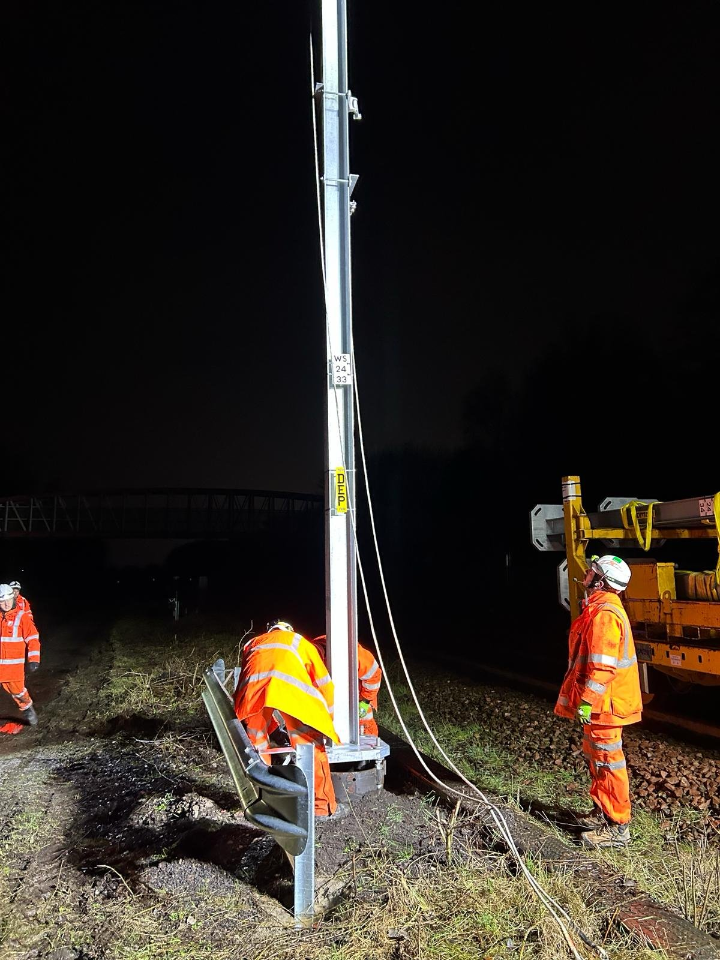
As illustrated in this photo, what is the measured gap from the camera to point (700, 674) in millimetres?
7703

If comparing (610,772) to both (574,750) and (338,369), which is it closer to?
(574,750)

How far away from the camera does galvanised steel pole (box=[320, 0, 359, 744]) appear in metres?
5.31

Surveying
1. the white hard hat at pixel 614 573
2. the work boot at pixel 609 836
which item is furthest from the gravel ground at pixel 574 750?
the white hard hat at pixel 614 573

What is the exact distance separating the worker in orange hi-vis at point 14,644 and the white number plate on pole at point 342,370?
5814 mm

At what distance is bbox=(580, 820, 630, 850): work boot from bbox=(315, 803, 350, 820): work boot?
162 centimetres

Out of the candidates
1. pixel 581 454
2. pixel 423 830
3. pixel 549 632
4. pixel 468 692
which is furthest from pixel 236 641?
pixel 581 454

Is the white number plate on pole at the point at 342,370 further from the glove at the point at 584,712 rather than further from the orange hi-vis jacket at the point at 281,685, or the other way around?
the glove at the point at 584,712

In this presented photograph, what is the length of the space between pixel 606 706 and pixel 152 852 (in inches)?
126

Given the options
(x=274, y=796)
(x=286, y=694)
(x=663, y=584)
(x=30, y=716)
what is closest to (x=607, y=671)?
(x=286, y=694)

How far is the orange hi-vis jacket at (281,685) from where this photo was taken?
168 inches

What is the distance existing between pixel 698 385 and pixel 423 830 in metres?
21.5

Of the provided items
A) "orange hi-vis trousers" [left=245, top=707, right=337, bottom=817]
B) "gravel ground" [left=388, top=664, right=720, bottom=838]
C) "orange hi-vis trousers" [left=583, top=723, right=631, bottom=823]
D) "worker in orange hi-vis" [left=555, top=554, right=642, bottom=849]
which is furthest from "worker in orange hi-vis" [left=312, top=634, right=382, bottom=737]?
"orange hi-vis trousers" [left=583, top=723, right=631, bottom=823]

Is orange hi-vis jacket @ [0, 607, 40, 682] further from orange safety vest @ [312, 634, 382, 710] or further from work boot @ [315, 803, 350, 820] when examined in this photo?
work boot @ [315, 803, 350, 820]

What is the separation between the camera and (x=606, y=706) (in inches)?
189
